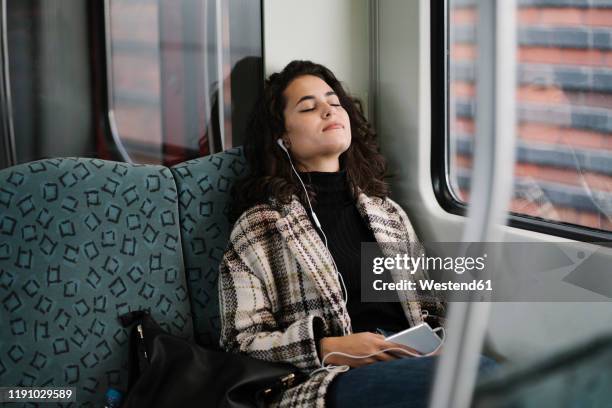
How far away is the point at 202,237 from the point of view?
67.2 inches

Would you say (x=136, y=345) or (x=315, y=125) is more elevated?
(x=315, y=125)

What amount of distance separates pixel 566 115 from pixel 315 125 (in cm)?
65

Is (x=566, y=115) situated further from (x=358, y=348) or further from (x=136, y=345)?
(x=136, y=345)

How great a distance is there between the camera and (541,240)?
61.0 inches

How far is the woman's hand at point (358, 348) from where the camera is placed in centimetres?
149

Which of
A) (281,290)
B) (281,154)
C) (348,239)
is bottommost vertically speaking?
(281,290)

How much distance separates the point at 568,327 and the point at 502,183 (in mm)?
202

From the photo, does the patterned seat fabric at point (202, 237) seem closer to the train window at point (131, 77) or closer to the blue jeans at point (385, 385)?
the train window at point (131, 77)

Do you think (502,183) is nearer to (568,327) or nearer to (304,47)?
(568,327)

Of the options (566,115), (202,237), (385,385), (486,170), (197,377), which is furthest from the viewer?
(202,237)

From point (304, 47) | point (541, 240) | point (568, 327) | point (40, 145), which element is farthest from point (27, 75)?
point (568, 327)

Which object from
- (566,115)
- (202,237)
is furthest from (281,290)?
(566,115)

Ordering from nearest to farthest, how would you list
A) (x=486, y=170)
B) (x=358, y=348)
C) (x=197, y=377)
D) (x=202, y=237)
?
(x=486, y=170)
(x=197, y=377)
(x=358, y=348)
(x=202, y=237)

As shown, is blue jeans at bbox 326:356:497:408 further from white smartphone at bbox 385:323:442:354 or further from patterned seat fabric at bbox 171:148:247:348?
patterned seat fabric at bbox 171:148:247:348
